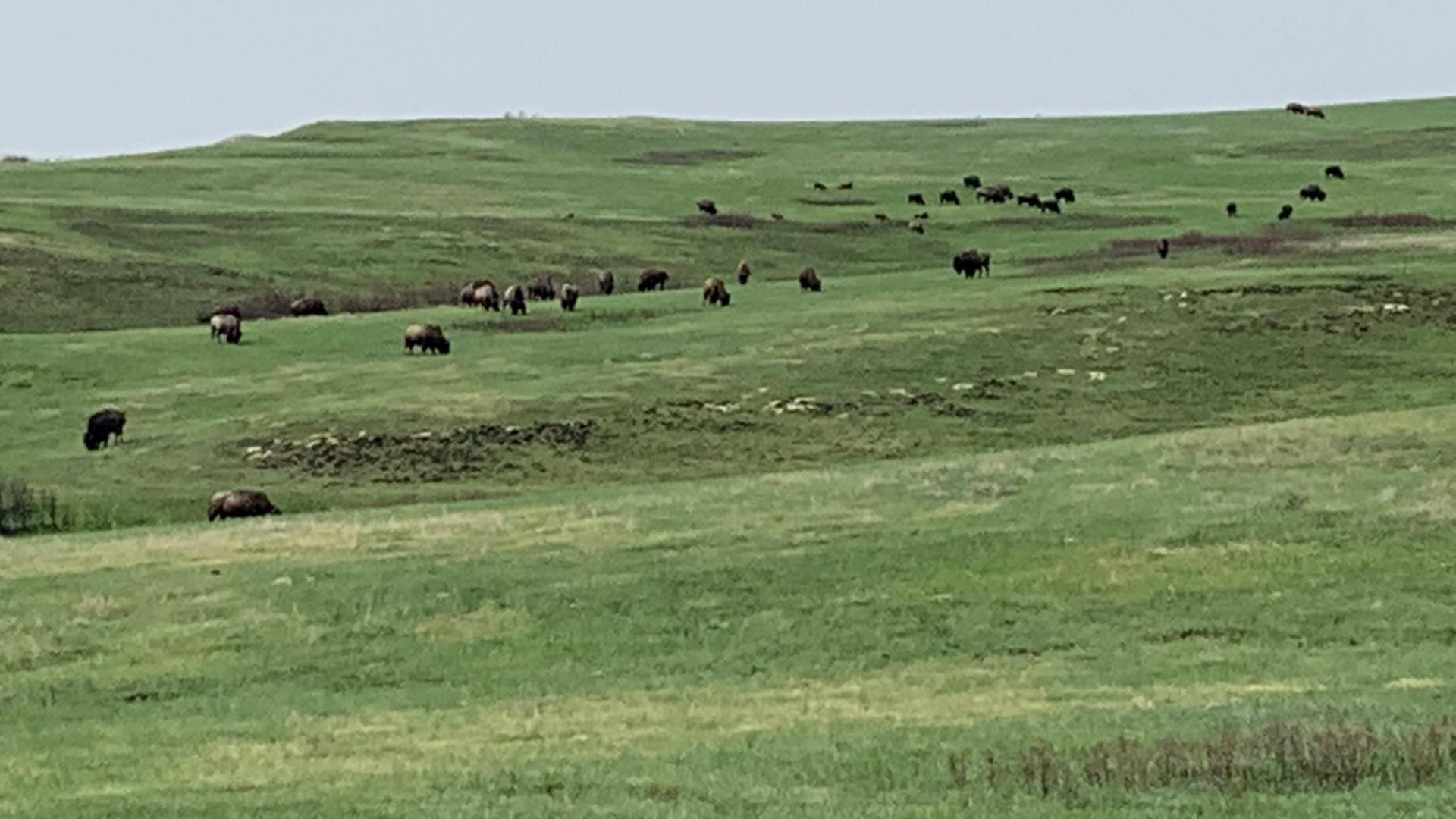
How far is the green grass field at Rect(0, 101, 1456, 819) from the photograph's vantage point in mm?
19484

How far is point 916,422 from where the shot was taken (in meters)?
51.3

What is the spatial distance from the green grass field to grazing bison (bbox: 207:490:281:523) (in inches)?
24.2

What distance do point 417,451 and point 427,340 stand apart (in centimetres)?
1240

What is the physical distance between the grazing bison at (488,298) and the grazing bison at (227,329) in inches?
338

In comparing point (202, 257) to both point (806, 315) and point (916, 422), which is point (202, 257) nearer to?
point (806, 315)

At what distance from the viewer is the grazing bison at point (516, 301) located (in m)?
69.1

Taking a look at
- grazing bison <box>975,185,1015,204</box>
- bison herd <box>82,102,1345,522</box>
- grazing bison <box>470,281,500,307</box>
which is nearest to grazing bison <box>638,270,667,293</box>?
bison herd <box>82,102,1345,522</box>

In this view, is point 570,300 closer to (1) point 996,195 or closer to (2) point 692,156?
(1) point 996,195

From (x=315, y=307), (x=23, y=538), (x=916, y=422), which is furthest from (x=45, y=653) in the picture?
(x=315, y=307)

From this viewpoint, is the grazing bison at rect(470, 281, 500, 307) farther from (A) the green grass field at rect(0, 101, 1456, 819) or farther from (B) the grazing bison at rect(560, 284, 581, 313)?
(B) the grazing bison at rect(560, 284, 581, 313)

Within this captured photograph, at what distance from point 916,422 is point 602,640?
23.9 metres

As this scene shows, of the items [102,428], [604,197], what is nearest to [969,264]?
[102,428]

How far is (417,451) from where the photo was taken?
4888cm

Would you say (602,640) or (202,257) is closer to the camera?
(602,640)
